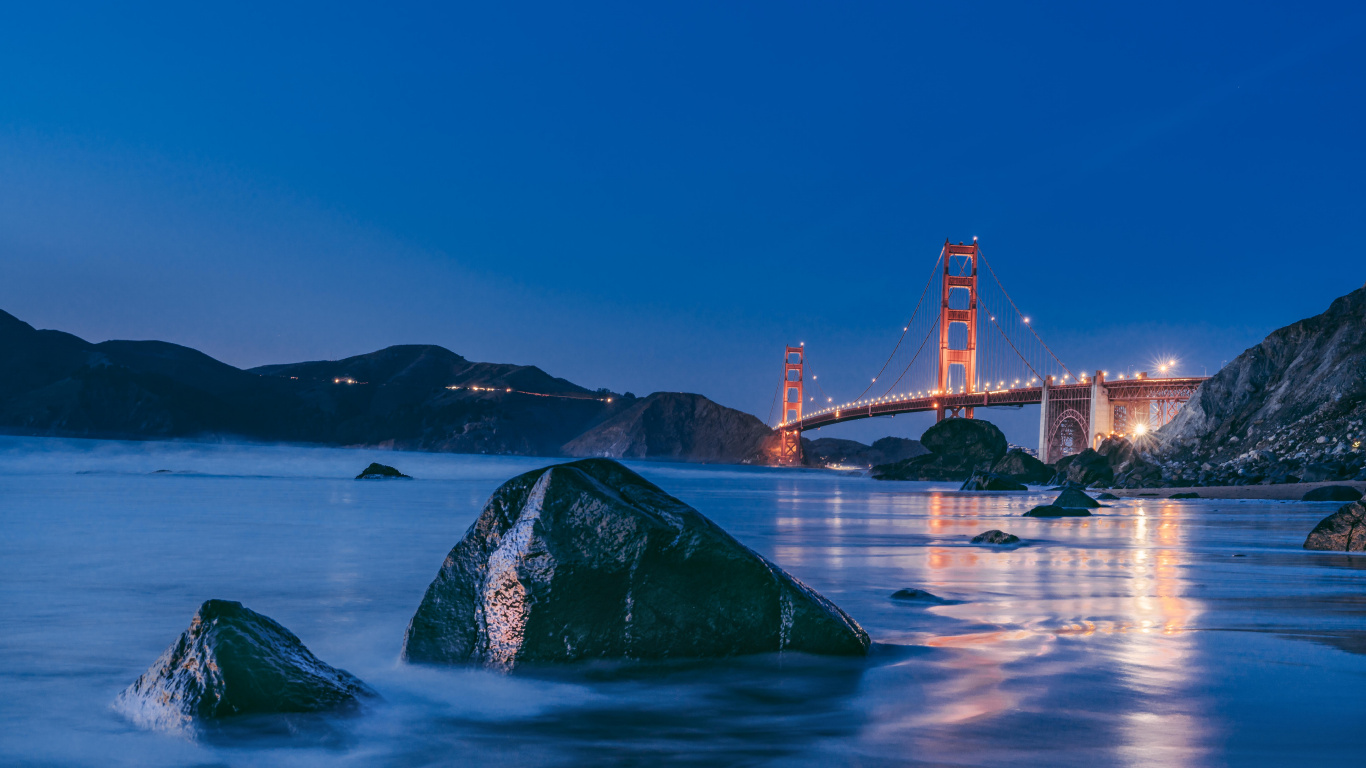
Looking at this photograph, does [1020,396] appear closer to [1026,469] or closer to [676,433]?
[1026,469]

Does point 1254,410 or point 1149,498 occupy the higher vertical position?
point 1254,410

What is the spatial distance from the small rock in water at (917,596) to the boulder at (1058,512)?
1042cm

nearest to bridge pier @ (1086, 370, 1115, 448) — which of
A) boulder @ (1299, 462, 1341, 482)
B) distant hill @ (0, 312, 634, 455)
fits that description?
boulder @ (1299, 462, 1341, 482)

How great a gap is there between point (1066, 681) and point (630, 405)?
135 m

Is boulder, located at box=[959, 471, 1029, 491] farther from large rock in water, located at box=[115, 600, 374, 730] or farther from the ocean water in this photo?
large rock in water, located at box=[115, 600, 374, 730]

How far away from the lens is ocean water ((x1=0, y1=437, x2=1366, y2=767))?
274cm

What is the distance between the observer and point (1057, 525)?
44.9ft

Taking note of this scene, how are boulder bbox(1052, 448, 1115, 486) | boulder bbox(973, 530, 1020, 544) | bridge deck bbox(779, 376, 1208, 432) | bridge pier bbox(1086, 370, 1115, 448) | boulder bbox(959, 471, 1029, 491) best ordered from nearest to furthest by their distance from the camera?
1. boulder bbox(973, 530, 1020, 544)
2. boulder bbox(959, 471, 1029, 491)
3. boulder bbox(1052, 448, 1115, 486)
4. bridge deck bbox(779, 376, 1208, 432)
5. bridge pier bbox(1086, 370, 1115, 448)

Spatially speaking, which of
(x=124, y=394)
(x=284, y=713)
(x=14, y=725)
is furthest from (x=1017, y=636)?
(x=124, y=394)

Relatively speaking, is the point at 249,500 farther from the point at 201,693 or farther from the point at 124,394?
the point at 124,394

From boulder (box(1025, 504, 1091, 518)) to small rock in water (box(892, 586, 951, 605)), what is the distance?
10.4 metres

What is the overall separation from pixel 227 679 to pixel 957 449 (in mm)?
54313

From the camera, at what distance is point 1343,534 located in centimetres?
889

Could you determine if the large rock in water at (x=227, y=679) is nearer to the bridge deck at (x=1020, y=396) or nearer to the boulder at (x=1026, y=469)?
the boulder at (x=1026, y=469)
